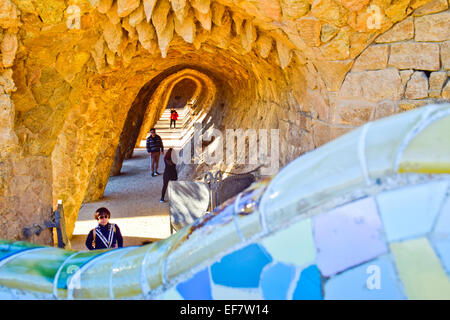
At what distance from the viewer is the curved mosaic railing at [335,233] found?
1.21 m

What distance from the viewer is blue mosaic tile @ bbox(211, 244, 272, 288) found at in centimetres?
136

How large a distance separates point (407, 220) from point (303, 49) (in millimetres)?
2543

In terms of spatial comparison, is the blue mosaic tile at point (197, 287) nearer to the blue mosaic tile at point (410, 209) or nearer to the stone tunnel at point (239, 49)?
the blue mosaic tile at point (410, 209)

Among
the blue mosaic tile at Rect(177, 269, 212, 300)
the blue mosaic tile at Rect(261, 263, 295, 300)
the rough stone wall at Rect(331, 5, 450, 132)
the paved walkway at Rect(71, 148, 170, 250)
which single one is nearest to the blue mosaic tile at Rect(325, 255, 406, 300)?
the blue mosaic tile at Rect(261, 263, 295, 300)

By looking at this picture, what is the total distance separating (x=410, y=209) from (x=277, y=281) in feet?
1.46

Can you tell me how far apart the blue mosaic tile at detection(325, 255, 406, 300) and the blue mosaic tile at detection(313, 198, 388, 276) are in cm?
2

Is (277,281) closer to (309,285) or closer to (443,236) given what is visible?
(309,285)

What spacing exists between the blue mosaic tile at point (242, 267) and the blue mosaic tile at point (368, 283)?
0.21 meters

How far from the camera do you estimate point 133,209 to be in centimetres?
748

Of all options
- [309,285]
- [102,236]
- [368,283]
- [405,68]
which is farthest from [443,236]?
[102,236]

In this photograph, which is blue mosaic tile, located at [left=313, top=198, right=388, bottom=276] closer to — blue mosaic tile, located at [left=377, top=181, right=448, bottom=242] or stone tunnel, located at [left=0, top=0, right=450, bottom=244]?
blue mosaic tile, located at [left=377, top=181, right=448, bottom=242]

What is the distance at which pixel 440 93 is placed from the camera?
3133 mm

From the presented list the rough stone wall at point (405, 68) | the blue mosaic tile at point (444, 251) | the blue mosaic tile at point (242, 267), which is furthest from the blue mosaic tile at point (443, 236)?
the rough stone wall at point (405, 68)
